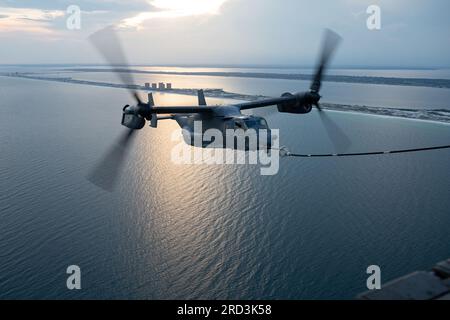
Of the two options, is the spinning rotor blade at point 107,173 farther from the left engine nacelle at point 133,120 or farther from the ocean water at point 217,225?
the left engine nacelle at point 133,120

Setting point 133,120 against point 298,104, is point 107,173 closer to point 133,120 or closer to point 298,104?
point 133,120

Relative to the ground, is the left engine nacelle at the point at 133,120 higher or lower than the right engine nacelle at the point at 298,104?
lower

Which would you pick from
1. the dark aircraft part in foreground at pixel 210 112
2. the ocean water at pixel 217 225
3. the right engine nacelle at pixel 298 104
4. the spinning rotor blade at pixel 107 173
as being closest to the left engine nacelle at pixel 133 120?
the dark aircraft part in foreground at pixel 210 112

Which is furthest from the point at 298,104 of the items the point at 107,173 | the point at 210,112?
the point at 107,173

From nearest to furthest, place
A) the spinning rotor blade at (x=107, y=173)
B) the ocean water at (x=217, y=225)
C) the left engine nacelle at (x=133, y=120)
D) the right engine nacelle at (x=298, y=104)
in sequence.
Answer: the left engine nacelle at (x=133, y=120)
the ocean water at (x=217, y=225)
the right engine nacelle at (x=298, y=104)
the spinning rotor blade at (x=107, y=173)

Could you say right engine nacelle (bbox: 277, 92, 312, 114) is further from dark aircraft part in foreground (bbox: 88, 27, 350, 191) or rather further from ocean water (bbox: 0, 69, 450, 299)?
ocean water (bbox: 0, 69, 450, 299)

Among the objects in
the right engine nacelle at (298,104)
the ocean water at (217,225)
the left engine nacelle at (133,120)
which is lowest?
the ocean water at (217,225)

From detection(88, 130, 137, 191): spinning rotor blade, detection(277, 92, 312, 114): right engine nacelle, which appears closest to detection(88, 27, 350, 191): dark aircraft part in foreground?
detection(277, 92, 312, 114): right engine nacelle

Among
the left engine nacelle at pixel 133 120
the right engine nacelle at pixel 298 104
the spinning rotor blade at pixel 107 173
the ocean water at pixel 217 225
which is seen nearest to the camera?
the left engine nacelle at pixel 133 120
